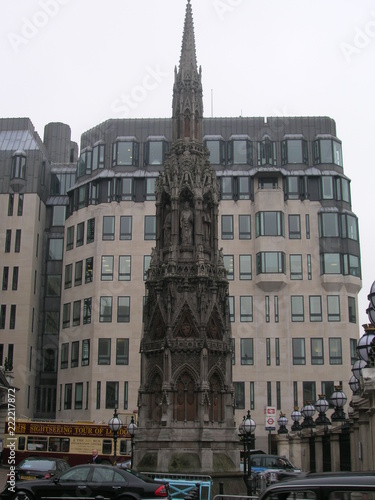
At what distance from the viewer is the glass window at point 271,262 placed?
5966cm

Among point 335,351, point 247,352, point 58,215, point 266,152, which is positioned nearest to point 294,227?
point 266,152

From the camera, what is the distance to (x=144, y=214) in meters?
63.0

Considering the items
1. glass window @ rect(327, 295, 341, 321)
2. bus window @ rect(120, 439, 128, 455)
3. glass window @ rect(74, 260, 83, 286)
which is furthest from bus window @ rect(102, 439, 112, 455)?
glass window @ rect(327, 295, 341, 321)

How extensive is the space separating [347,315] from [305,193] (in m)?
11.8

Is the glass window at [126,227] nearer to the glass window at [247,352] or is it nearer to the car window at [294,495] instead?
the glass window at [247,352]

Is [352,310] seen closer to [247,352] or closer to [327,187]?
[247,352]

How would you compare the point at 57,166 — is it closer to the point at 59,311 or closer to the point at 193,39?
the point at 59,311

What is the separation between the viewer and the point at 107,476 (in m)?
17.4

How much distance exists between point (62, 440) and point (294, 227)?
99.1ft

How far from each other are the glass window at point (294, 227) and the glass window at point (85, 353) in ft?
67.9

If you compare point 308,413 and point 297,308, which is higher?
point 297,308

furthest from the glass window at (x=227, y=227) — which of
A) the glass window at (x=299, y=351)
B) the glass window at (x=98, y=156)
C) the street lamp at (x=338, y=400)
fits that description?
the street lamp at (x=338, y=400)

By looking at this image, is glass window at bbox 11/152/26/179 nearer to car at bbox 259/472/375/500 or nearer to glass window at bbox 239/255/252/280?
glass window at bbox 239/255/252/280

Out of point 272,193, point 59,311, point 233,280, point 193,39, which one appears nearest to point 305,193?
point 272,193
